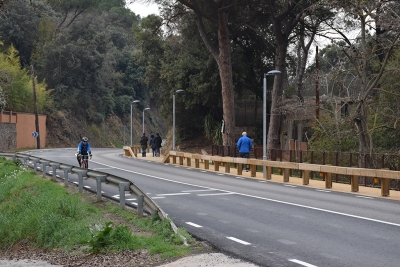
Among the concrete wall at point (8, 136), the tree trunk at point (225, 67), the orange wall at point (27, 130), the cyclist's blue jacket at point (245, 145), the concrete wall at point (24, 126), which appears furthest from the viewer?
the orange wall at point (27, 130)

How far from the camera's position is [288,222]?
12094 millimetres

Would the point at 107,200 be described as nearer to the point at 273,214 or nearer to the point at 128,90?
the point at 273,214

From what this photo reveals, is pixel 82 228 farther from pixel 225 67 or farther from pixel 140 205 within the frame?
pixel 225 67

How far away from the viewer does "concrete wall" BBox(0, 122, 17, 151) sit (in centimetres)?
5759

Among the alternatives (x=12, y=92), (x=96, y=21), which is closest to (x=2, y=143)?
(x=12, y=92)

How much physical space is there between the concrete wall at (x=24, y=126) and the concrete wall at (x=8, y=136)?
22 centimetres

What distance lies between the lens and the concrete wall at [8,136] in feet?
189

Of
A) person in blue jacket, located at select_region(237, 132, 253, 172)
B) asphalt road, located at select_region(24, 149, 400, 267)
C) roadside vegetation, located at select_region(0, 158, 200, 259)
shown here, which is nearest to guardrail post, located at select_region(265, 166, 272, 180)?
person in blue jacket, located at select_region(237, 132, 253, 172)

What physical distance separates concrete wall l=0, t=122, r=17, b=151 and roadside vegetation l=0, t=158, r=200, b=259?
4263 cm

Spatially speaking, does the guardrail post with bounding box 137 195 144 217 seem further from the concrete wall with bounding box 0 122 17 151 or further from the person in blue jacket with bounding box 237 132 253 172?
the concrete wall with bounding box 0 122 17 151

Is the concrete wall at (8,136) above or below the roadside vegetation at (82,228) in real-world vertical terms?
above

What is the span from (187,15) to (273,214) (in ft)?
104

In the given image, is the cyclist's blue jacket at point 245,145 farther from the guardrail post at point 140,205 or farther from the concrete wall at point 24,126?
the concrete wall at point 24,126

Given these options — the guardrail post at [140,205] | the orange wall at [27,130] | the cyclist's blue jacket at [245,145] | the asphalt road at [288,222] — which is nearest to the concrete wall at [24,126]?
the orange wall at [27,130]
